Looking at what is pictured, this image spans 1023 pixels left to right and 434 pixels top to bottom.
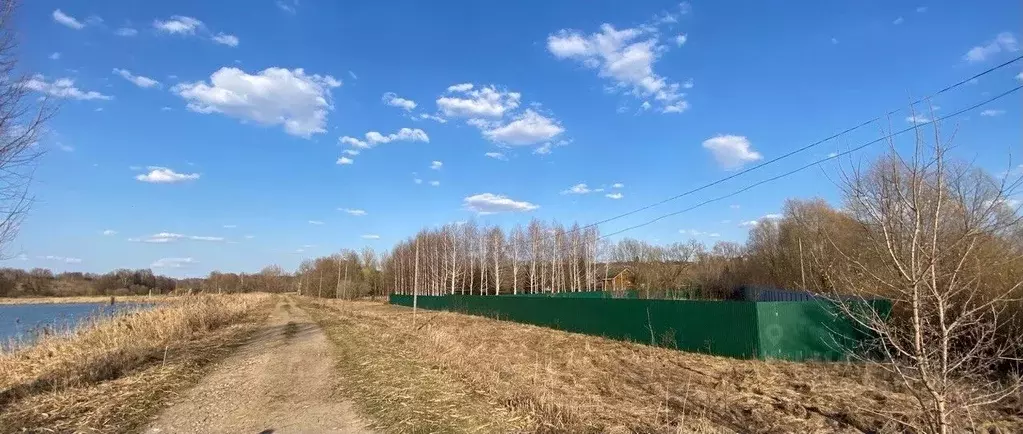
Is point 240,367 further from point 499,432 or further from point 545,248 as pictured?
point 545,248

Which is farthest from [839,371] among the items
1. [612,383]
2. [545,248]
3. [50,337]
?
[545,248]

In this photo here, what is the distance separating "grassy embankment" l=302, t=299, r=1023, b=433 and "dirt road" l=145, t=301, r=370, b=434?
0.47 metres

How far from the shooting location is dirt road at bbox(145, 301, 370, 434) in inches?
277

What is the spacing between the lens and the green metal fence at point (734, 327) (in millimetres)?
15797

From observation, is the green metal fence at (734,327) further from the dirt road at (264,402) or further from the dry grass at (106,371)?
the dry grass at (106,371)

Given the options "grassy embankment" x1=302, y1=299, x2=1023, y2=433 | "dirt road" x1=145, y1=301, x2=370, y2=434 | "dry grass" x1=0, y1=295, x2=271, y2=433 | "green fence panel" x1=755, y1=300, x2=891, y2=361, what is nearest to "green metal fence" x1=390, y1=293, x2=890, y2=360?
"green fence panel" x1=755, y1=300, x2=891, y2=361

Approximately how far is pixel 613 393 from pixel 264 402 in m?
6.43

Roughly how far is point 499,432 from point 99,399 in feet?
19.4

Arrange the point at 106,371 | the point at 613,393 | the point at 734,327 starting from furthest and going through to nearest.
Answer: the point at 734,327
the point at 613,393
the point at 106,371

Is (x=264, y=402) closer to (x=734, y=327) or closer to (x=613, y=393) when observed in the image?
(x=613, y=393)

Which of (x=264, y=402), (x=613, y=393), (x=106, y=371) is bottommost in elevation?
(x=613, y=393)

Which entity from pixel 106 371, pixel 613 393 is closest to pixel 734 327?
pixel 613 393

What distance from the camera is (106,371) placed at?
1042 cm

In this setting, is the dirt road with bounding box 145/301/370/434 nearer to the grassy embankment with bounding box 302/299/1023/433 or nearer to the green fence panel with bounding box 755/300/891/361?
the grassy embankment with bounding box 302/299/1023/433
